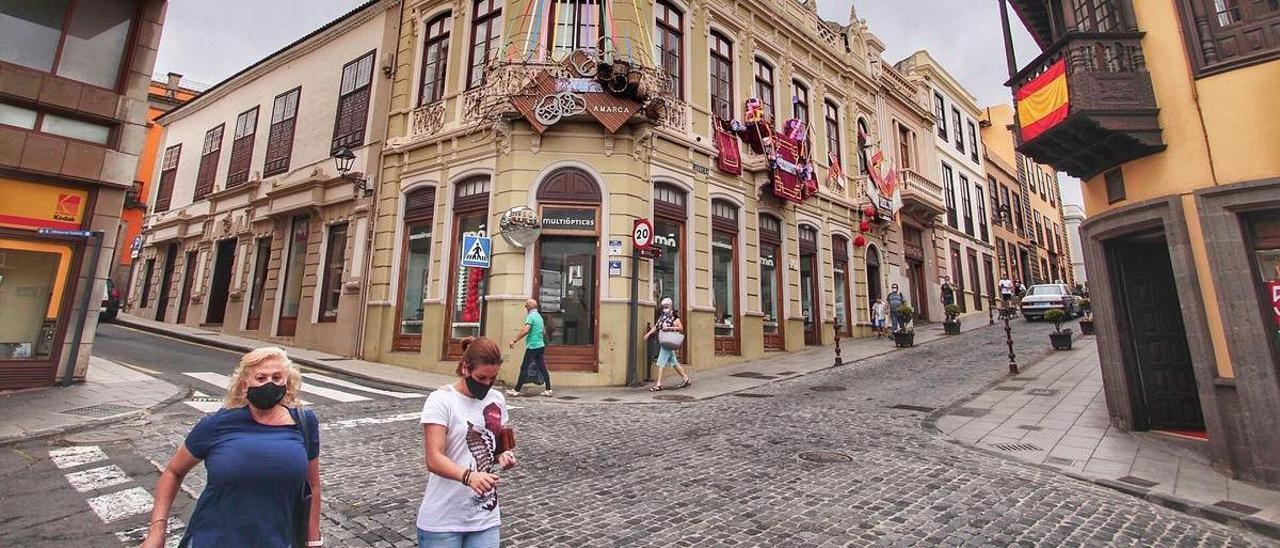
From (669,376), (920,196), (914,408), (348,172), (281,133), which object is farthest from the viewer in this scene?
(920,196)

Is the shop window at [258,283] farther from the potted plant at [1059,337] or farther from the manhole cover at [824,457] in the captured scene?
the potted plant at [1059,337]

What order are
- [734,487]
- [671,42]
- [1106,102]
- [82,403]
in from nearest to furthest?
[734,487] → [1106,102] → [82,403] → [671,42]

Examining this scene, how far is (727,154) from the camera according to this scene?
15.5m

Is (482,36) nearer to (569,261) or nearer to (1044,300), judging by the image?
(569,261)

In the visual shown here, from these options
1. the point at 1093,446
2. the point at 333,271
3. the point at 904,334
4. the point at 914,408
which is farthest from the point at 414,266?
the point at 904,334

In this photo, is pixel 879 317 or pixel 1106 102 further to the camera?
pixel 879 317

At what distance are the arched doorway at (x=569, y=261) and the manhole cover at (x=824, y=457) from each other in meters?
6.62

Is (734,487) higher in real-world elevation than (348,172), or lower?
lower

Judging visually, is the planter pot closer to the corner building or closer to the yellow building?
the corner building

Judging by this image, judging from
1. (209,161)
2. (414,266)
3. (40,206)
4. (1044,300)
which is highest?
(209,161)

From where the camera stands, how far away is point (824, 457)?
6.08 metres

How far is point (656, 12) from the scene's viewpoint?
580 inches

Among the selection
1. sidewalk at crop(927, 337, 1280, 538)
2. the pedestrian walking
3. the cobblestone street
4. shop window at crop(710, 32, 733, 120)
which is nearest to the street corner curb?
the cobblestone street

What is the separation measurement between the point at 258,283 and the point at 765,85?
18751 millimetres
